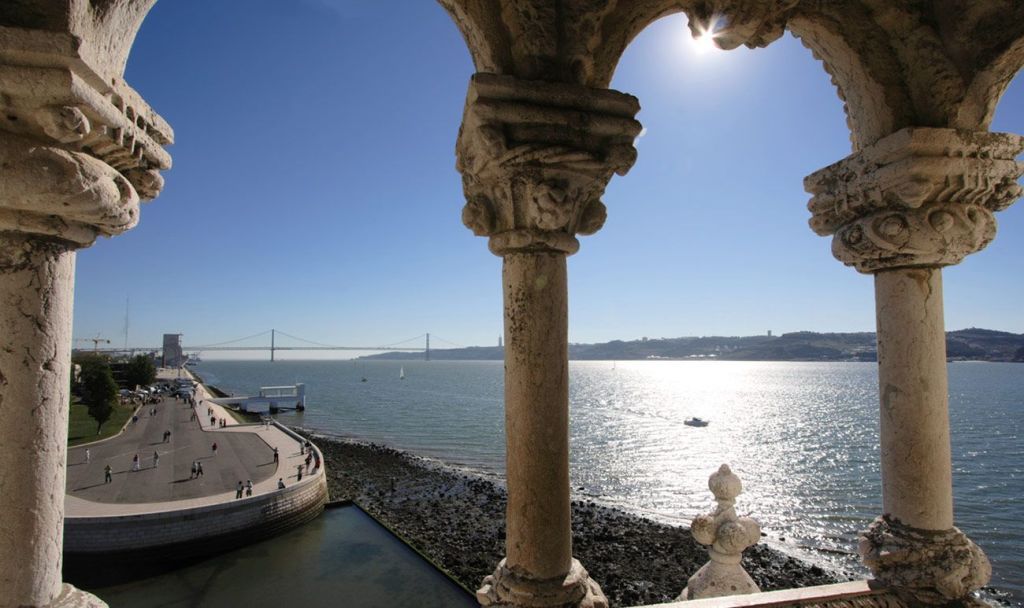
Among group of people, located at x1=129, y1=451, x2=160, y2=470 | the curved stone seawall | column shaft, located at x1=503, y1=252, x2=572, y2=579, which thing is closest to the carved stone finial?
column shaft, located at x1=503, y1=252, x2=572, y2=579

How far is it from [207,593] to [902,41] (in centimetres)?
1685

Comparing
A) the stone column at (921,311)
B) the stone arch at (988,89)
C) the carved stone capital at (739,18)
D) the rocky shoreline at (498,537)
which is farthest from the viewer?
the rocky shoreline at (498,537)

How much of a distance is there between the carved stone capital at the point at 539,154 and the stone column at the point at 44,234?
1494mm

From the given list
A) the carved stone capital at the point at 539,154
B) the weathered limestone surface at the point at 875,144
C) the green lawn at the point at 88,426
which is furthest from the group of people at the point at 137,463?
the carved stone capital at the point at 539,154

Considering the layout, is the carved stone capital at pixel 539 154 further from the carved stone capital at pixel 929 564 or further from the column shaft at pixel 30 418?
the carved stone capital at pixel 929 564

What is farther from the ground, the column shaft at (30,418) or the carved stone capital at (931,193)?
the carved stone capital at (931,193)

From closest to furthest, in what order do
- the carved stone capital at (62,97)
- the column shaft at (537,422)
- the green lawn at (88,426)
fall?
1. the carved stone capital at (62,97)
2. the column shaft at (537,422)
3. the green lawn at (88,426)

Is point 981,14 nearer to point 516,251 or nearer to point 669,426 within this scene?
point 516,251

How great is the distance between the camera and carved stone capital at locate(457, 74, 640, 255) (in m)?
2.50

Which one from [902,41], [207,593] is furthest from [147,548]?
[902,41]

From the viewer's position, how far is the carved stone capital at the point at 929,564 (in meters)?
3.05

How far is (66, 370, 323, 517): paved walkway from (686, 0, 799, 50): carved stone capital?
18.0 metres

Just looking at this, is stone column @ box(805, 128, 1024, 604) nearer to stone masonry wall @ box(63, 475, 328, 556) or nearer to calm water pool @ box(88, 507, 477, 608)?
calm water pool @ box(88, 507, 477, 608)

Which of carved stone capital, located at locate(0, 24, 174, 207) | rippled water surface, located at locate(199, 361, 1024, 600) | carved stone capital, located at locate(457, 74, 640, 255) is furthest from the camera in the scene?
rippled water surface, located at locate(199, 361, 1024, 600)
